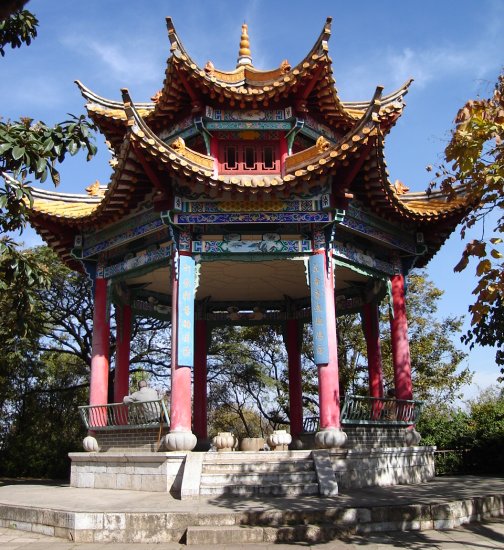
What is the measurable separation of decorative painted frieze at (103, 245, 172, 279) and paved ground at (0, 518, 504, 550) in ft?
18.9

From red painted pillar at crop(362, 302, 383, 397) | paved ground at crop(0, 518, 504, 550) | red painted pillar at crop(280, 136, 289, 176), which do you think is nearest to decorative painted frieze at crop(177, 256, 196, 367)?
red painted pillar at crop(280, 136, 289, 176)

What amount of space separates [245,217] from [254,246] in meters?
0.60

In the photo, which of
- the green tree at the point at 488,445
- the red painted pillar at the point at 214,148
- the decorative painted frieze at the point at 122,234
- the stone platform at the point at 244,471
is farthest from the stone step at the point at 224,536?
the green tree at the point at 488,445

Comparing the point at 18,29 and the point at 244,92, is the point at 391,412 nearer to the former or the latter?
the point at 244,92

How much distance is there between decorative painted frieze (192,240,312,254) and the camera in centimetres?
1138

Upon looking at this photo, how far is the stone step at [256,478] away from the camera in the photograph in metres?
9.25

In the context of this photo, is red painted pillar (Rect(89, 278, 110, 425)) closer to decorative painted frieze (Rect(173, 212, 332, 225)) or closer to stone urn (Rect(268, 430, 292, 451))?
decorative painted frieze (Rect(173, 212, 332, 225))

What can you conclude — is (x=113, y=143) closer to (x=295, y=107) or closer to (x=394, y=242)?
(x=295, y=107)

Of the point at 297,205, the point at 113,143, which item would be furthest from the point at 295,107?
the point at 113,143

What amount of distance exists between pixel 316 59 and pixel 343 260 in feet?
13.8

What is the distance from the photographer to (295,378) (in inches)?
636

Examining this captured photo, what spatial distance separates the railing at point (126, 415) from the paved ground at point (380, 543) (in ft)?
12.0

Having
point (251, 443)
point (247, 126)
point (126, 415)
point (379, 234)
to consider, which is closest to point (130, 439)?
point (126, 415)

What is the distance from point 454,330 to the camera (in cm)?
2328
